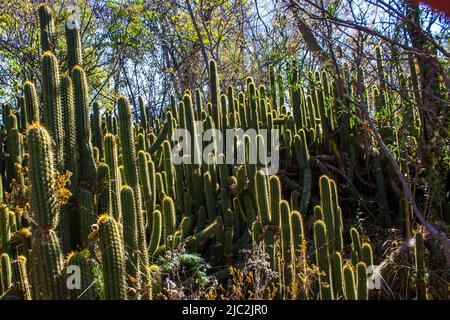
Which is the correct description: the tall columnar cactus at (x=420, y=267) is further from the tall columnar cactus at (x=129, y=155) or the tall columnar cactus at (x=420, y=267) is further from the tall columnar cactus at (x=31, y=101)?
the tall columnar cactus at (x=31, y=101)

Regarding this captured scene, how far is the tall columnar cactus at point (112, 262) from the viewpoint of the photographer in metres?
2.59

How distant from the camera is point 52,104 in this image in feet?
10.9

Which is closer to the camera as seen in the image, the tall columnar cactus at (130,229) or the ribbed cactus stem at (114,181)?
the tall columnar cactus at (130,229)

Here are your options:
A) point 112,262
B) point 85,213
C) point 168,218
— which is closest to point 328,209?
point 168,218

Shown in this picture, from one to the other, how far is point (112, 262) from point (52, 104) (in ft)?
3.94

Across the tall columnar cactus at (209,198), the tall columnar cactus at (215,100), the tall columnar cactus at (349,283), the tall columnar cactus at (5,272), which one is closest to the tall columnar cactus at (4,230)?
the tall columnar cactus at (5,272)

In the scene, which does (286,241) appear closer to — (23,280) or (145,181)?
(145,181)

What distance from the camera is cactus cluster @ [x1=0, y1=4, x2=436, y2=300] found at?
2656 millimetres

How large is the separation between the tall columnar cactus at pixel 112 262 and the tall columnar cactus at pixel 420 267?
258 cm

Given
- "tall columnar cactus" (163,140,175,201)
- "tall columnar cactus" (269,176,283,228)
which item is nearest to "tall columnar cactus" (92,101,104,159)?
"tall columnar cactus" (163,140,175,201)

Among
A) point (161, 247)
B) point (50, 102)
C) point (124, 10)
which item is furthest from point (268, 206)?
point (124, 10)

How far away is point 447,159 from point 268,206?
1744 millimetres

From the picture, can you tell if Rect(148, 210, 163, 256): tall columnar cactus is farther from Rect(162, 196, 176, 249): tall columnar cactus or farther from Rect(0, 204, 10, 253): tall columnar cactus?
Rect(0, 204, 10, 253): tall columnar cactus

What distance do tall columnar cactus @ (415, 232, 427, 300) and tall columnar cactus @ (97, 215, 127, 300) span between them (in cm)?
258
